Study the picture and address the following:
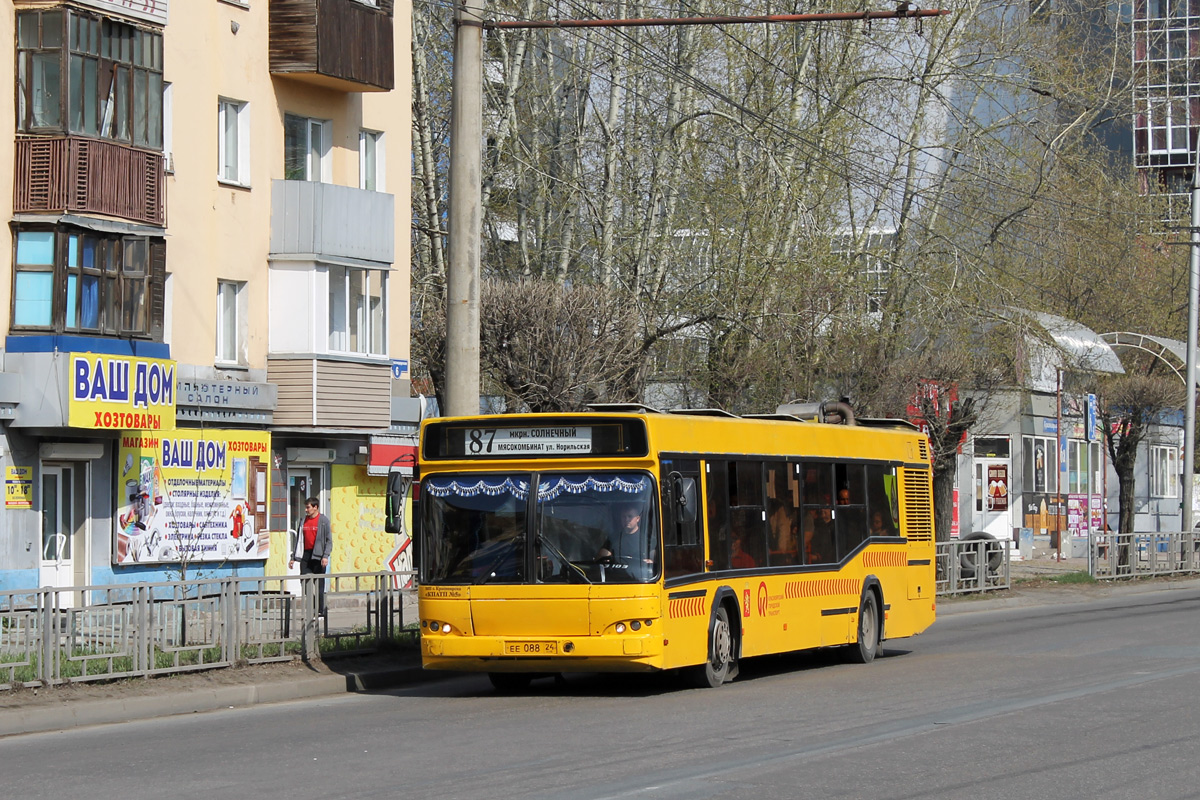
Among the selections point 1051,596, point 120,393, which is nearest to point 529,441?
point 120,393

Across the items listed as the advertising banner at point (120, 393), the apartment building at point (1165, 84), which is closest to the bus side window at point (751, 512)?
the advertising banner at point (120, 393)

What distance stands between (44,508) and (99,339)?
2.69 metres

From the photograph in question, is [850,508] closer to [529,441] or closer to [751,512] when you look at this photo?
[751,512]

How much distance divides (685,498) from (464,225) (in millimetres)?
3974

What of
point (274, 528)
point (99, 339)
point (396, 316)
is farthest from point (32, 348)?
point (396, 316)

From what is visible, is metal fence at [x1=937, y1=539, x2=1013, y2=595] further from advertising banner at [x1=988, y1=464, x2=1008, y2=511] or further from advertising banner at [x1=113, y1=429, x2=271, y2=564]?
advertising banner at [x1=113, y1=429, x2=271, y2=564]

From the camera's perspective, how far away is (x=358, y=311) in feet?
106

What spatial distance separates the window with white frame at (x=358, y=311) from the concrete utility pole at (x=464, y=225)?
13.5 metres

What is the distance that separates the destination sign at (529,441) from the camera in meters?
15.8

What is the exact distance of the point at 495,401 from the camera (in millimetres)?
36656

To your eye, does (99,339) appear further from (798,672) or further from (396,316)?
(798,672)

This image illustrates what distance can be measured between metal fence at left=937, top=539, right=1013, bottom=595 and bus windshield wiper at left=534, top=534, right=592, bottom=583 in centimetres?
1688

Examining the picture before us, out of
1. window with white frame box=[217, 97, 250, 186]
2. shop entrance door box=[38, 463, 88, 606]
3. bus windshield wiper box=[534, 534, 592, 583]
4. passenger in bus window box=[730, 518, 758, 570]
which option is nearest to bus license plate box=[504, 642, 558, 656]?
bus windshield wiper box=[534, 534, 592, 583]

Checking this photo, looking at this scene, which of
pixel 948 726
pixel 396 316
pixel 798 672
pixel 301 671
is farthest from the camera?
pixel 396 316
